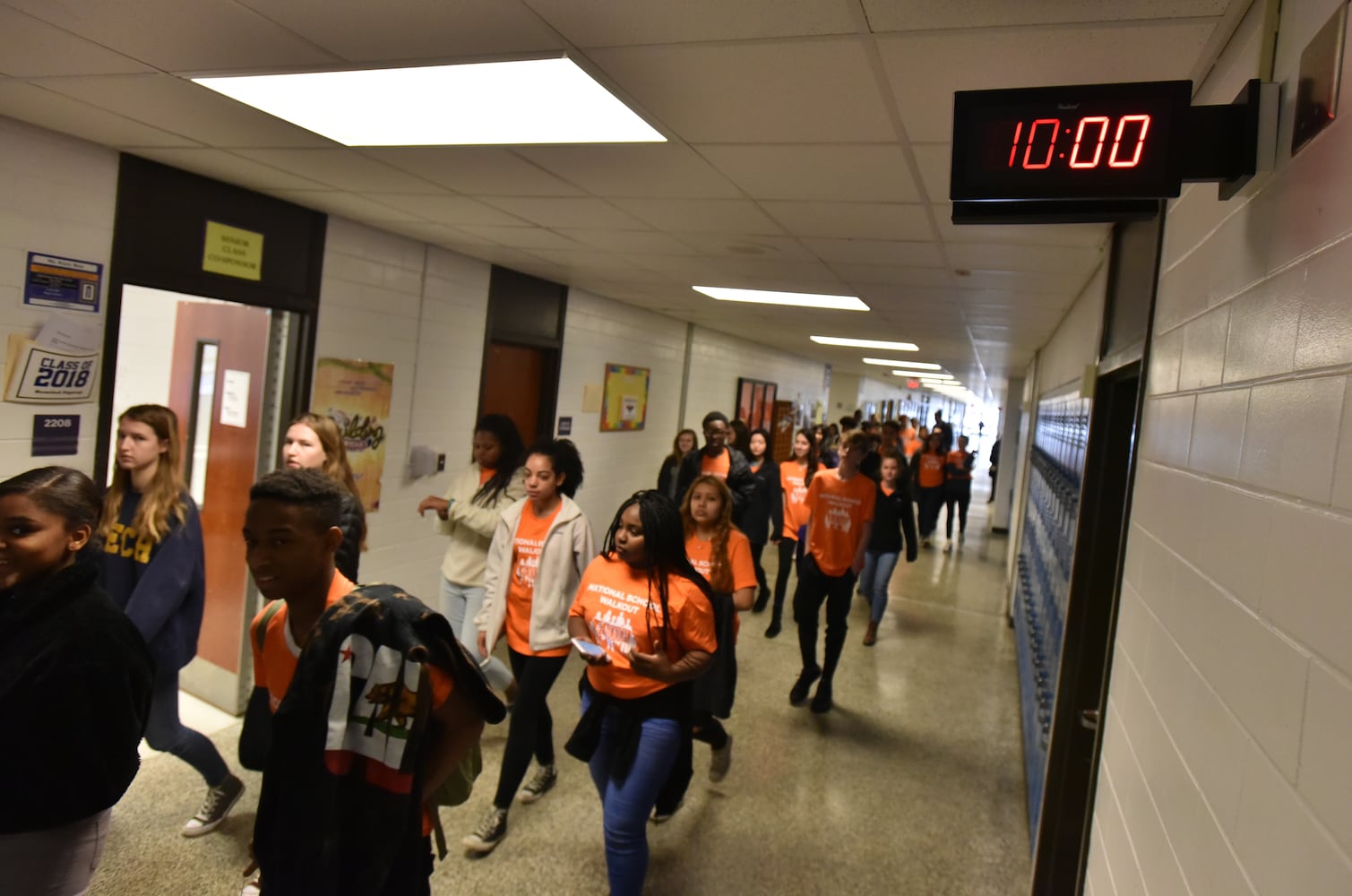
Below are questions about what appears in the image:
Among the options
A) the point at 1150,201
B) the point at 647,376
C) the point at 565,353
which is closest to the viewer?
the point at 1150,201

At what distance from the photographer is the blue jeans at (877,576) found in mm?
5465

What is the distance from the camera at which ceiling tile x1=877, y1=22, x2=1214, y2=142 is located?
1.43 metres

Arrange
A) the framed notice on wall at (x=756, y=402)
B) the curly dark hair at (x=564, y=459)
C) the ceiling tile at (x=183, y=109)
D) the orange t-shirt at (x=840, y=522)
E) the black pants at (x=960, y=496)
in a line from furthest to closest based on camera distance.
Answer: the framed notice on wall at (x=756, y=402), the black pants at (x=960, y=496), the orange t-shirt at (x=840, y=522), the curly dark hair at (x=564, y=459), the ceiling tile at (x=183, y=109)

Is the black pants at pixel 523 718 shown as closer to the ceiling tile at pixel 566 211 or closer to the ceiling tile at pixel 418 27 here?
the ceiling tile at pixel 566 211

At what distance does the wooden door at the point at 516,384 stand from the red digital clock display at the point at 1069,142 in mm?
4260

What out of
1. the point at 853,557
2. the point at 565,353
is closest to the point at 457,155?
the point at 853,557

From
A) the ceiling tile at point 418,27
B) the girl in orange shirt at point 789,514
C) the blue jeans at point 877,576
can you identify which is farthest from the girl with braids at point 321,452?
the blue jeans at point 877,576

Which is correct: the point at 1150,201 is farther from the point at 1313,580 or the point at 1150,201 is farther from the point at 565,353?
the point at 565,353

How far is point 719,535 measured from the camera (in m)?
3.27

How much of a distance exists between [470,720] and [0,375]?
91.9 inches

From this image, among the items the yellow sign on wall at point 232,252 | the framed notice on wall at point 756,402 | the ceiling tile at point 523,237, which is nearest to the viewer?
the yellow sign on wall at point 232,252

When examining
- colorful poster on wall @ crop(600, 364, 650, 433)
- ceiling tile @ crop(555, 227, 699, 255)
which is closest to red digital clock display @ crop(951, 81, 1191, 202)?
ceiling tile @ crop(555, 227, 699, 255)

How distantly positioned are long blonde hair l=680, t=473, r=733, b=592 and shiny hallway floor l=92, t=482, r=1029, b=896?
0.98 meters

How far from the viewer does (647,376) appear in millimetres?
7734
